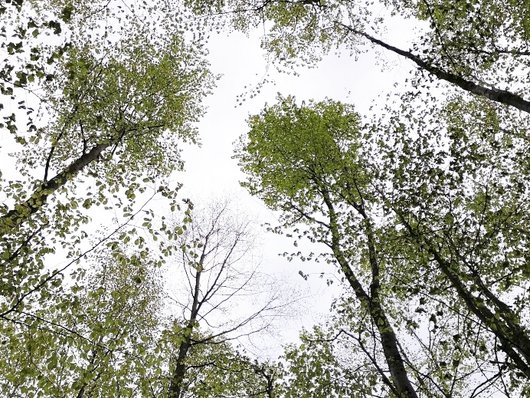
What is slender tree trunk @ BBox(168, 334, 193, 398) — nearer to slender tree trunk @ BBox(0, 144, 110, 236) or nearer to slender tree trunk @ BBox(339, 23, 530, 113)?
→ slender tree trunk @ BBox(0, 144, 110, 236)

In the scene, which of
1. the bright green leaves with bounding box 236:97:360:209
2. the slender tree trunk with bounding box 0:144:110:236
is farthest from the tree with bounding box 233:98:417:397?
the slender tree trunk with bounding box 0:144:110:236

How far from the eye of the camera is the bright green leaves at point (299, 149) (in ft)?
38.9

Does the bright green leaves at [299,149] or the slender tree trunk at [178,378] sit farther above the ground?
→ the bright green leaves at [299,149]

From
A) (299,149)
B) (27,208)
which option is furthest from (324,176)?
(27,208)

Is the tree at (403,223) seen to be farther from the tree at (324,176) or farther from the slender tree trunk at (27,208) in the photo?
the slender tree trunk at (27,208)

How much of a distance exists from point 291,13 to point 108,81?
637cm

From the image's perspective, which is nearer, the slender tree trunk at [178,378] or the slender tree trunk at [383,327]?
the slender tree trunk at [383,327]

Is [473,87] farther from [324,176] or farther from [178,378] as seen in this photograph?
[178,378]

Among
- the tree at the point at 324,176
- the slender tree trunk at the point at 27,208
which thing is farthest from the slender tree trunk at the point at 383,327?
the slender tree trunk at the point at 27,208

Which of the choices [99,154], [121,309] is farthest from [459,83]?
[121,309]

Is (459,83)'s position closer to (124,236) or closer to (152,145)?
(124,236)

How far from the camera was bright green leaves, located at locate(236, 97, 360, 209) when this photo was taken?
11.8m

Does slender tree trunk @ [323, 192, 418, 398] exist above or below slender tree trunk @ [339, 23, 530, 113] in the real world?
below

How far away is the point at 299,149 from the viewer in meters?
12.7
